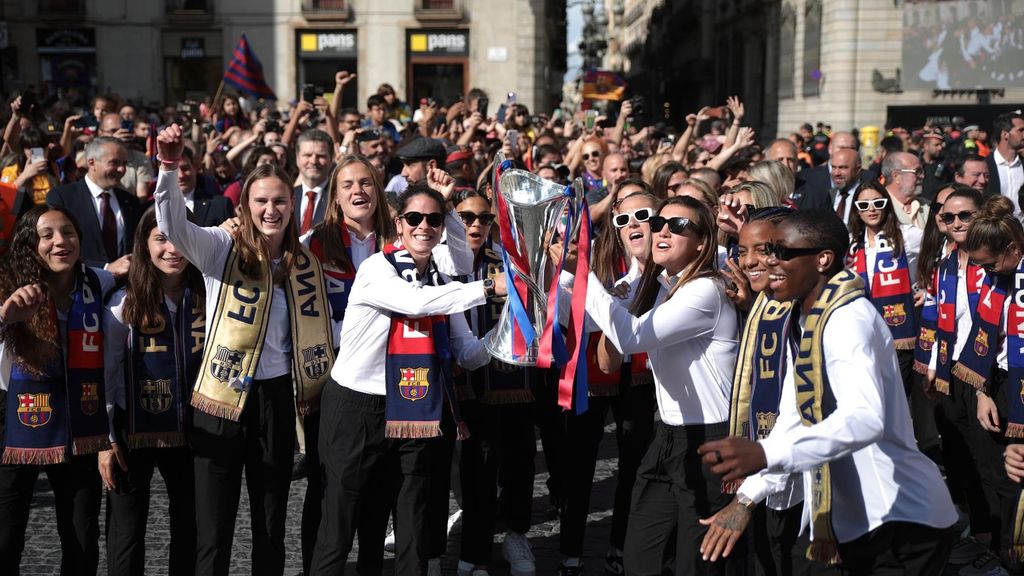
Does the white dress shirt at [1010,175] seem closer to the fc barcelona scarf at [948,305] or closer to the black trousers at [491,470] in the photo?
the fc barcelona scarf at [948,305]

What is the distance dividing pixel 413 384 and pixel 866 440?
6.73 feet

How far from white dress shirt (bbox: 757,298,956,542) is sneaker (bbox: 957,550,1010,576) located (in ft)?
8.30

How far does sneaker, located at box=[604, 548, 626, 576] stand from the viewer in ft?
18.8

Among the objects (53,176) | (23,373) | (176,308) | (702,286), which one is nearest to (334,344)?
(176,308)

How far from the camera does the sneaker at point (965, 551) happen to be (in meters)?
5.92

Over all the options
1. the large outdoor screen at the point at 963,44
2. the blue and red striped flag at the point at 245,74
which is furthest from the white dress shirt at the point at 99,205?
the large outdoor screen at the point at 963,44

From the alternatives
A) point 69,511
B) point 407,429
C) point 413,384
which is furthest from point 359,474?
point 69,511

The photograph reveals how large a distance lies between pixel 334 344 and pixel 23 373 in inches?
52.7

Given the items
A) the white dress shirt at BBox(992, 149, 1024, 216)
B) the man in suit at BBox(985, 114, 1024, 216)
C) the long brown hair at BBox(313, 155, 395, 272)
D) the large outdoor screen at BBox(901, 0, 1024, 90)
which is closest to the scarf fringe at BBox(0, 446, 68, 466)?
the long brown hair at BBox(313, 155, 395, 272)

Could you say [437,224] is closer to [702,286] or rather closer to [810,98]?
[702,286]

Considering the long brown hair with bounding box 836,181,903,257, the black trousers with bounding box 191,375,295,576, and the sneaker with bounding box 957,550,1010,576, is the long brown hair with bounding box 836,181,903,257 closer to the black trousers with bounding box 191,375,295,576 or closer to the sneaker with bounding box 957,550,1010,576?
the sneaker with bounding box 957,550,1010,576

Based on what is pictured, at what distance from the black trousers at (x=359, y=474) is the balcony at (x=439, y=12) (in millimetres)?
25848

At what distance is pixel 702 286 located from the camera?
436 centimetres

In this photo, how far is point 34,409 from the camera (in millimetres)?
4660
